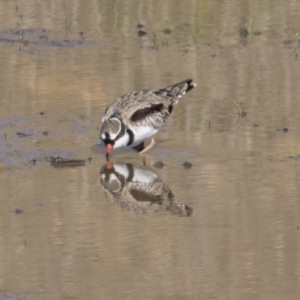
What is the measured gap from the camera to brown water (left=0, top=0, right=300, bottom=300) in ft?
22.5

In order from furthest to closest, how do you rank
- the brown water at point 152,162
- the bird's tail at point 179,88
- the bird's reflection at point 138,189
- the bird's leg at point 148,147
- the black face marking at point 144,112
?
the bird's tail at point 179,88 → the black face marking at point 144,112 → the bird's leg at point 148,147 → the bird's reflection at point 138,189 → the brown water at point 152,162

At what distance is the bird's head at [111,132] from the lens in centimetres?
957

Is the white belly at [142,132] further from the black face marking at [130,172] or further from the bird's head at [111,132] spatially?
the black face marking at [130,172]

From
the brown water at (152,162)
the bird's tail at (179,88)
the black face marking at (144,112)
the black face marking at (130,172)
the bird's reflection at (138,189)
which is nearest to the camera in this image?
the brown water at (152,162)

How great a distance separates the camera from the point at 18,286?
21.6 ft

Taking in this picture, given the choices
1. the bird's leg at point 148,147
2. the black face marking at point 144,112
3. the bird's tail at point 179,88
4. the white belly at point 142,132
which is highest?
the bird's tail at point 179,88

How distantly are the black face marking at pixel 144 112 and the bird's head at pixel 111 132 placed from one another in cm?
23

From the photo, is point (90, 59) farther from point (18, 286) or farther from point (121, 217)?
point (18, 286)

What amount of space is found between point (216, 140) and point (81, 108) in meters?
1.87

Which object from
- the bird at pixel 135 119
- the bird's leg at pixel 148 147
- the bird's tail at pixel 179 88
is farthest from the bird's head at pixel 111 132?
the bird's tail at pixel 179 88

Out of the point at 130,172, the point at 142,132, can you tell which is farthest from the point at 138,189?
the point at 142,132

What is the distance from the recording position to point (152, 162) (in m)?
9.56

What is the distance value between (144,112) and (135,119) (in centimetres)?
13

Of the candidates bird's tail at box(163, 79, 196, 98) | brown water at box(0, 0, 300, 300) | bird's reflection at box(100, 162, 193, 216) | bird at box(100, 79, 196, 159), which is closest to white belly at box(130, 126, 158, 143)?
bird at box(100, 79, 196, 159)
